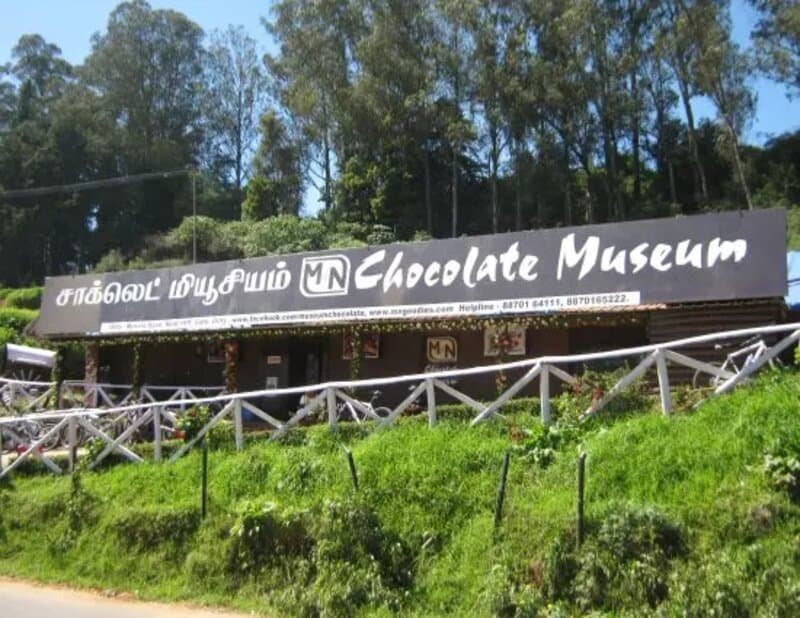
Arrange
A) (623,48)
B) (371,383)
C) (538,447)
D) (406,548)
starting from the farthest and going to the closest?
(623,48), (371,383), (538,447), (406,548)

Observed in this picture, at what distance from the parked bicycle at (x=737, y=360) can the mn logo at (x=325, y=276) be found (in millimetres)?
7412

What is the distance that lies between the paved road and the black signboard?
26.7ft

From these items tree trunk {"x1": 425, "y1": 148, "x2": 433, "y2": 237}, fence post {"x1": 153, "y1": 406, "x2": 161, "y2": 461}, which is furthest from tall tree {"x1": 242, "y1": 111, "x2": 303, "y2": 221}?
fence post {"x1": 153, "y1": 406, "x2": 161, "y2": 461}

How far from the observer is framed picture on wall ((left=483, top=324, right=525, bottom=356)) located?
17078mm

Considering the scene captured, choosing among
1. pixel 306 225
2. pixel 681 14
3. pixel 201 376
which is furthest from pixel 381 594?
pixel 681 14

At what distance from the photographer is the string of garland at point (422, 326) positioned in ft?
50.0

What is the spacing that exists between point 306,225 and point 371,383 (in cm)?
3051

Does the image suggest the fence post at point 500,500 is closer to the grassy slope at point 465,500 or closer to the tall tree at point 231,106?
the grassy slope at point 465,500

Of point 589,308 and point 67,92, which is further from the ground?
point 67,92

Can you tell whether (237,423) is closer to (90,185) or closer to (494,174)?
(494,174)

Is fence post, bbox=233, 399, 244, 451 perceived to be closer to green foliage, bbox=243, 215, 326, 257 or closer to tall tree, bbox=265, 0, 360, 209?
green foliage, bbox=243, 215, 326, 257

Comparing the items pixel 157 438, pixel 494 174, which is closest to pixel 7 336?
pixel 494 174

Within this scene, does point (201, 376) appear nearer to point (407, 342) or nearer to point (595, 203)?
point (407, 342)

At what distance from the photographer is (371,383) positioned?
456 inches
